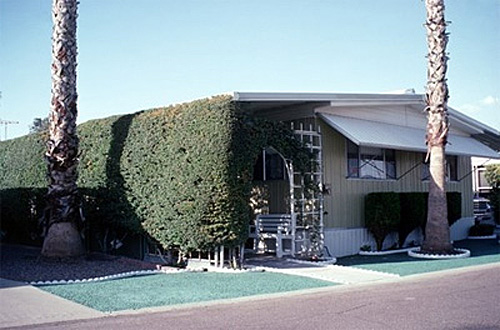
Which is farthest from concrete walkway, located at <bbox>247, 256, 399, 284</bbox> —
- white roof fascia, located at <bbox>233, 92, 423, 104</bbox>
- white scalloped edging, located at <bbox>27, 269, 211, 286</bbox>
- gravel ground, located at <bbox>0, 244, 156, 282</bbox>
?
white roof fascia, located at <bbox>233, 92, 423, 104</bbox>

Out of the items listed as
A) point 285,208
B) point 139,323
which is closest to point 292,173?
point 285,208

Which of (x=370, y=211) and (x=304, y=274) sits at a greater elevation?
(x=370, y=211)

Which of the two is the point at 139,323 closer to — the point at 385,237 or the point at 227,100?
the point at 227,100

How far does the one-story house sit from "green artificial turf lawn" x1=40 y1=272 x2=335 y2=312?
138 inches

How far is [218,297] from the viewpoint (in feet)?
32.7

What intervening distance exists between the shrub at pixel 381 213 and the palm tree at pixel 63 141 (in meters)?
8.12

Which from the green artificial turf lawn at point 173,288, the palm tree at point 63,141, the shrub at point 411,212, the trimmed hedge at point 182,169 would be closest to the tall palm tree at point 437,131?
the shrub at point 411,212

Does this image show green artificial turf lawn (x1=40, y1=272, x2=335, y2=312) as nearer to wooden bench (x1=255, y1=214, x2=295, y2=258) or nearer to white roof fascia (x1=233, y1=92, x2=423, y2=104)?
wooden bench (x1=255, y1=214, x2=295, y2=258)

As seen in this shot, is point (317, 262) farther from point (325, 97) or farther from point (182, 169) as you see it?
point (325, 97)

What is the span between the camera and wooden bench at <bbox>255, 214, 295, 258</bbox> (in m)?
15.1

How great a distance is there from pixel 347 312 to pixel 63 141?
29.1 feet

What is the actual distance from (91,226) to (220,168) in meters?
6.11

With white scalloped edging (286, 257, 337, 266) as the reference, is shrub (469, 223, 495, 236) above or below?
above

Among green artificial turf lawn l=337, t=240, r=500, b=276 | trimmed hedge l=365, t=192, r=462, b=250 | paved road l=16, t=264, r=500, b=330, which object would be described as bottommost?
paved road l=16, t=264, r=500, b=330
